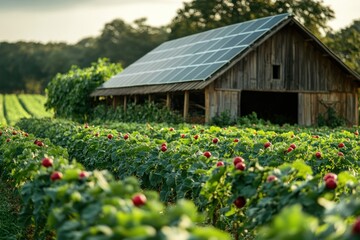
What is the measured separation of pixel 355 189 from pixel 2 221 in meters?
5.48

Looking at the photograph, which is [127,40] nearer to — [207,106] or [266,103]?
[266,103]

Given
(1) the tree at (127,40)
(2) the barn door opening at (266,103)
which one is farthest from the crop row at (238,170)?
(1) the tree at (127,40)

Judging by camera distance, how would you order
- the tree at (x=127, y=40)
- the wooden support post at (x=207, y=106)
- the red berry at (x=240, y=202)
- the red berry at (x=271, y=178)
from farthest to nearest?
the tree at (x=127, y=40) < the wooden support post at (x=207, y=106) < the red berry at (x=240, y=202) < the red berry at (x=271, y=178)

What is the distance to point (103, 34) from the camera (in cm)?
8625

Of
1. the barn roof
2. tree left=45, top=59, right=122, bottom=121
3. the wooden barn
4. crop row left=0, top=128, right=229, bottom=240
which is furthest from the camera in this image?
tree left=45, top=59, right=122, bottom=121

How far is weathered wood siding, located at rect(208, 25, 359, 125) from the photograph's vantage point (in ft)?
88.1

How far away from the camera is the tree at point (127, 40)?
3108 inches

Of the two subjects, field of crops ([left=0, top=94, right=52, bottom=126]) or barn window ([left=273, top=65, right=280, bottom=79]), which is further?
field of crops ([left=0, top=94, right=52, bottom=126])

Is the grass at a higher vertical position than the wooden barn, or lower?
lower

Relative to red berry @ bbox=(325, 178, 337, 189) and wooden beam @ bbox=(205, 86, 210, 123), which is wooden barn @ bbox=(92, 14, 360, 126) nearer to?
wooden beam @ bbox=(205, 86, 210, 123)

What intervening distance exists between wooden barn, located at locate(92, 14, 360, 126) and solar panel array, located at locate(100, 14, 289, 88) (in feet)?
0.11

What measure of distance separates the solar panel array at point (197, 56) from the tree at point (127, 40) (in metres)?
40.9

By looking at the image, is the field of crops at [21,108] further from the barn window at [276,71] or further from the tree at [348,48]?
the barn window at [276,71]

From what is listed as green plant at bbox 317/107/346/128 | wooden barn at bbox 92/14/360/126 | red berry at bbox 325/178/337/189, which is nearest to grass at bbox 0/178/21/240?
red berry at bbox 325/178/337/189
